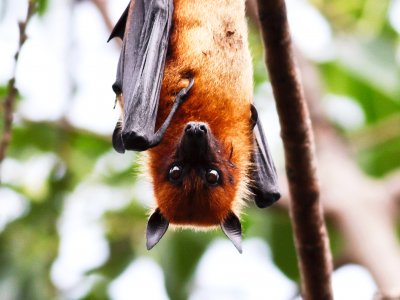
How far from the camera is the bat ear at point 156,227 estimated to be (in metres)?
5.04

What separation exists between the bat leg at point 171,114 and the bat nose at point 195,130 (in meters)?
0.12

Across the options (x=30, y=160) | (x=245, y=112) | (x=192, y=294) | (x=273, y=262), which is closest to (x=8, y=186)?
(x=30, y=160)

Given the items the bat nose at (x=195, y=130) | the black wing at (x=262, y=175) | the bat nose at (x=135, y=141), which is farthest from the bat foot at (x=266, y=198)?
the bat nose at (x=135, y=141)

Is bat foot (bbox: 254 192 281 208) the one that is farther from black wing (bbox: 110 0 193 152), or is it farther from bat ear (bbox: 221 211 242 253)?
black wing (bbox: 110 0 193 152)

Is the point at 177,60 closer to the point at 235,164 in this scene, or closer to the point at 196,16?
the point at 196,16

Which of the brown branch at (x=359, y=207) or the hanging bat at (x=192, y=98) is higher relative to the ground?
the hanging bat at (x=192, y=98)

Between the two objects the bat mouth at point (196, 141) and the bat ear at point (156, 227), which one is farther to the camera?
the bat ear at point (156, 227)

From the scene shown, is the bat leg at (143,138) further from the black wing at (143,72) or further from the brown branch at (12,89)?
the brown branch at (12,89)

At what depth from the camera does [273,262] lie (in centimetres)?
879

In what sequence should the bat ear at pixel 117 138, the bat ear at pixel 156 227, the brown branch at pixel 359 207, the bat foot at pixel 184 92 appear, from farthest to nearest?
the brown branch at pixel 359 207 → the bat ear at pixel 117 138 → the bat ear at pixel 156 227 → the bat foot at pixel 184 92

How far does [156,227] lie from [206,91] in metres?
0.89

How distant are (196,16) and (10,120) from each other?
1.31 m

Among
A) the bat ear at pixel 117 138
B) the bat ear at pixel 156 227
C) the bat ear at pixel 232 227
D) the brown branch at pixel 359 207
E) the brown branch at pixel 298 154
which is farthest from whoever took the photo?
the brown branch at pixel 359 207

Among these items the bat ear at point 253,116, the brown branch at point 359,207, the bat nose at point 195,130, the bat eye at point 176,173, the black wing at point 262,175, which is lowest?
the brown branch at point 359,207
